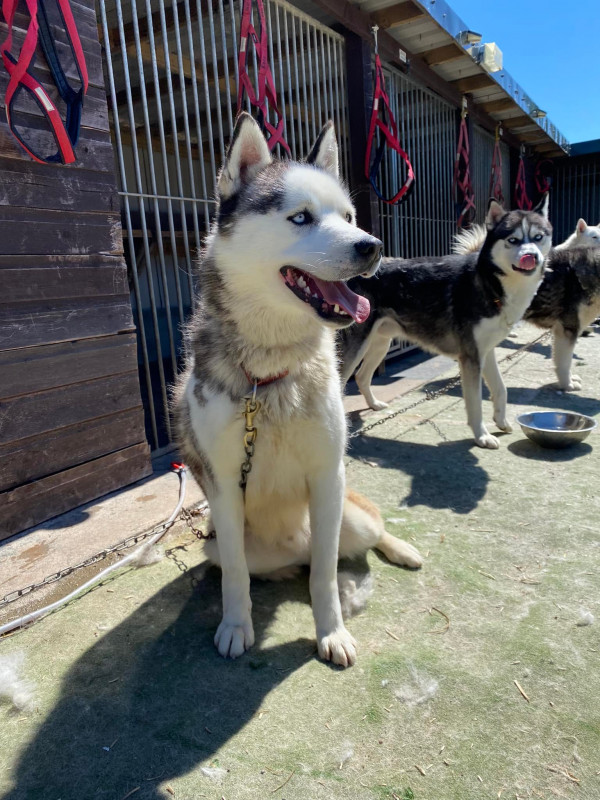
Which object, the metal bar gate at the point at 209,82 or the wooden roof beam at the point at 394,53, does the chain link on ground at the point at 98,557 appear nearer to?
the metal bar gate at the point at 209,82

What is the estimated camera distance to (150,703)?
5.40 ft

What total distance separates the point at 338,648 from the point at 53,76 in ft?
10.0

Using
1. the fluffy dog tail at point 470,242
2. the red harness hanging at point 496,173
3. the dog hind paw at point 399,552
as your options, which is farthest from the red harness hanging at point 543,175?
the dog hind paw at point 399,552

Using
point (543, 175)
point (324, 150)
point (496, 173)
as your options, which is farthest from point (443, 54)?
point (543, 175)

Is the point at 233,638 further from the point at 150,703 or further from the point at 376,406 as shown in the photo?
the point at 376,406

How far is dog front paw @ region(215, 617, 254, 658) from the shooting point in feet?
5.99

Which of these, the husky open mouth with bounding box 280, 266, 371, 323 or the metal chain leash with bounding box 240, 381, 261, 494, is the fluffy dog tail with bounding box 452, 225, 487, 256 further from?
the metal chain leash with bounding box 240, 381, 261, 494

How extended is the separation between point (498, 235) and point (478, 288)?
16.9 inches

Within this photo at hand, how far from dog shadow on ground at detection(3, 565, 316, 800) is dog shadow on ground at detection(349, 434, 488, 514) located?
1256 mm

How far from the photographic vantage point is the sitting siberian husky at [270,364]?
168 cm

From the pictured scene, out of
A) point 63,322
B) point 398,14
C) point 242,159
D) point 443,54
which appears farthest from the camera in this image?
point 443,54

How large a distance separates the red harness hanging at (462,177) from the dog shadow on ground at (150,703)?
7300 millimetres

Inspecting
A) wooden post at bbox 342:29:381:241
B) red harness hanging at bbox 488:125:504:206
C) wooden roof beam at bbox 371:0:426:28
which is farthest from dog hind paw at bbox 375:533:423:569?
red harness hanging at bbox 488:125:504:206

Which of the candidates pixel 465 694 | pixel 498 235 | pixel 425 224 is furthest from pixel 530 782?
pixel 425 224
